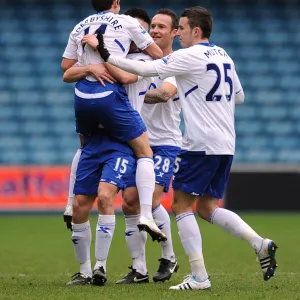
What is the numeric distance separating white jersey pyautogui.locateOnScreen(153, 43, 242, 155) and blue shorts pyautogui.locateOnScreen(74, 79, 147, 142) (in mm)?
416

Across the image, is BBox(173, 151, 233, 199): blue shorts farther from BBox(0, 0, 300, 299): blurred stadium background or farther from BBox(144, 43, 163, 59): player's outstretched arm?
BBox(0, 0, 300, 299): blurred stadium background

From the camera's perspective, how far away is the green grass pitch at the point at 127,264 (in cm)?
726

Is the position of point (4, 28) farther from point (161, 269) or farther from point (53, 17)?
point (161, 269)

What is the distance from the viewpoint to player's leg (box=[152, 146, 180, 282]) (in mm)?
8672

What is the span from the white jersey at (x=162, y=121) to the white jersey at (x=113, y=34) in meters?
1.05

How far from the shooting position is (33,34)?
22250 millimetres

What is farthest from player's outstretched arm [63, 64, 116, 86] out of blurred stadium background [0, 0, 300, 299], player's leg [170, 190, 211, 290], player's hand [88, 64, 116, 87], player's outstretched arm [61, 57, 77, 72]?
blurred stadium background [0, 0, 300, 299]

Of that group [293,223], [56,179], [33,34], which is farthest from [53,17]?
[293,223]

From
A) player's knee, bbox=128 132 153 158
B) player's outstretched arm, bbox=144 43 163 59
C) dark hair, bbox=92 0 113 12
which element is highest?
dark hair, bbox=92 0 113 12

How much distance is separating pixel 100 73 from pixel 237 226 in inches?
64.1

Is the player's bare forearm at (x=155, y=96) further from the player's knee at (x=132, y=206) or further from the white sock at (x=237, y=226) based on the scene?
the white sock at (x=237, y=226)

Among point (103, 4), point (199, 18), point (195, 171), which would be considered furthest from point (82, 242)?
point (199, 18)

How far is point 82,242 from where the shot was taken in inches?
317

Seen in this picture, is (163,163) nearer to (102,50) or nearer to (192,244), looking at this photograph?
(192,244)
